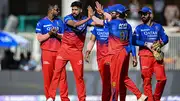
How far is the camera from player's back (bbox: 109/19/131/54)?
51.7 ft

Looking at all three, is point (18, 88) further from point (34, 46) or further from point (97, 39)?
point (34, 46)

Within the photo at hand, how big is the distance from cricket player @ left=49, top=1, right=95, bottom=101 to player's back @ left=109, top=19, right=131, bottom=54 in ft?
1.72

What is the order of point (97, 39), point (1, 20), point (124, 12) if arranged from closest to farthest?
1. point (124, 12)
2. point (97, 39)
3. point (1, 20)

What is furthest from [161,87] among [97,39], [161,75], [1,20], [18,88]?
[1,20]

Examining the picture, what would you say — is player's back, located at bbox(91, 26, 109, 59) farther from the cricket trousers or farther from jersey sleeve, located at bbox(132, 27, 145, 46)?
jersey sleeve, located at bbox(132, 27, 145, 46)

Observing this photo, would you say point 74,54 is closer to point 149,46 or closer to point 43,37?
point 43,37

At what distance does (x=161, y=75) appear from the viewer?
16.4 metres

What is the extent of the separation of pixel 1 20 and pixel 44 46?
12.6 metres

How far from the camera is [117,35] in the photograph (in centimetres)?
1577

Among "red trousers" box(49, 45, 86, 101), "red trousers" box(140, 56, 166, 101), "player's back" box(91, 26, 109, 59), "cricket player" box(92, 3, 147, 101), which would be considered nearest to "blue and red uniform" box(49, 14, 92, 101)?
"red trousers" box(49, 45, 86, 101)

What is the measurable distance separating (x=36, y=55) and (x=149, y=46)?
10466 mm

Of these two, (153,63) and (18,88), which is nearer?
(153,63)

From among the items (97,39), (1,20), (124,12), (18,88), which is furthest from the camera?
(1,20)

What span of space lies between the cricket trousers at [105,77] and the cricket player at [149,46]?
736 mm
